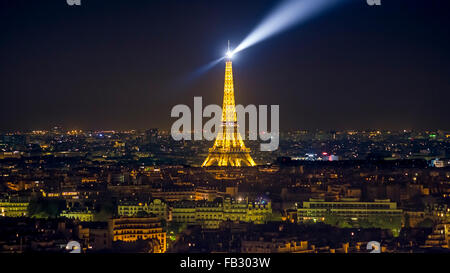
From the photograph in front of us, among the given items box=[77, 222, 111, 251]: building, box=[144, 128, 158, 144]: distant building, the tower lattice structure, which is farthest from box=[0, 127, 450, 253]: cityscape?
box=[144, 128, 158, 144]: distant building

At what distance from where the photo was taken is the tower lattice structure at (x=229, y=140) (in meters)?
41.7

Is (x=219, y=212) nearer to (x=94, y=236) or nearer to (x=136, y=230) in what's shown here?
(x=136, y=230)

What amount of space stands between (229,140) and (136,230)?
22993 millimetres

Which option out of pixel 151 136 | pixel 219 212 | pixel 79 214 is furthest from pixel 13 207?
pixel 151 136

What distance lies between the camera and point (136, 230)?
21.5 meters

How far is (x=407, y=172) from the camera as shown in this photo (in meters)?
39.0

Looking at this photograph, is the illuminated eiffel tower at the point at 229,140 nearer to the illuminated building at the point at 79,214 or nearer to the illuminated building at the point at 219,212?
the illuminated building at the point at 219,212

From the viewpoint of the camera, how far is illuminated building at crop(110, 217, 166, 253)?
20.8 m

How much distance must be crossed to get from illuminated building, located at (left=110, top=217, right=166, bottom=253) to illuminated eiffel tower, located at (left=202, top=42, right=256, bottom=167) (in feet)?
63.9

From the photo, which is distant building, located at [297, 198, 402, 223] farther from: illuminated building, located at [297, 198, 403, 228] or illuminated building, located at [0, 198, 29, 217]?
illuminated building, located at [0, 198, 29, 217]

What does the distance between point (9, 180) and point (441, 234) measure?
804 inches

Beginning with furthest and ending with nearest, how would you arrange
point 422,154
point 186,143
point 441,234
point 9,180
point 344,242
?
point 186,143
point 422,154
point 9,180
point 441,234
point 344,242
